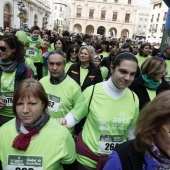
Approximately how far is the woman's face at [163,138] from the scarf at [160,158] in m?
0.02

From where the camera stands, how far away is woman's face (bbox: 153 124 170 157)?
112 cm

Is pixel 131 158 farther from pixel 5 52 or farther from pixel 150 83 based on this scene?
pixel 5 52

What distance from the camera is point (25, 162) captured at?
157 cm

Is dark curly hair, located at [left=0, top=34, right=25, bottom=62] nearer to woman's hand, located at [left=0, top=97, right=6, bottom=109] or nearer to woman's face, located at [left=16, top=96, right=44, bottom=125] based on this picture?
woman's hand, located at [left=0, top=97, right=6, bottom=109]

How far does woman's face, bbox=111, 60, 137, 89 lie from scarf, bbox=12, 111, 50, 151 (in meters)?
0.78

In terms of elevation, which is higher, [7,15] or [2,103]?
[7,15]

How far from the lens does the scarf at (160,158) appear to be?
1170 millimetres

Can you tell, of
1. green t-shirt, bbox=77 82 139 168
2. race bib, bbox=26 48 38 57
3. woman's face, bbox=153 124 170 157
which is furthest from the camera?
race bib, bbox=26 48 38 57

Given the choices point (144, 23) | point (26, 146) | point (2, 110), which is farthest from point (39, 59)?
point (144, 23)

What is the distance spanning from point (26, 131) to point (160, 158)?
938 mm

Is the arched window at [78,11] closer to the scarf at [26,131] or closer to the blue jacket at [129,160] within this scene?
the scarf at [26,131]

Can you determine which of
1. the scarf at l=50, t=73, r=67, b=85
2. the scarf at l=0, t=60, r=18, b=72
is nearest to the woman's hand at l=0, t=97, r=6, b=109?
the scarf at l=0, t=60, r=18, b=72

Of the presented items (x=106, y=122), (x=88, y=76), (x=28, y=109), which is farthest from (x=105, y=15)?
(x=28, y=109)

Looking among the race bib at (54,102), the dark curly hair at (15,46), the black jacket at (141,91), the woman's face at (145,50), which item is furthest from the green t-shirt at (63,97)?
the woman's face at (145,50)
